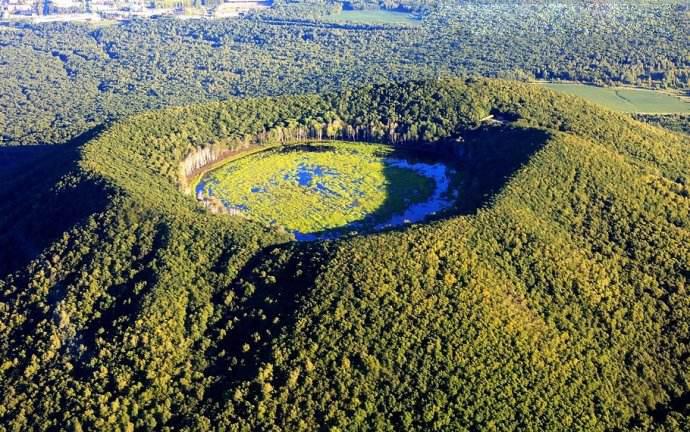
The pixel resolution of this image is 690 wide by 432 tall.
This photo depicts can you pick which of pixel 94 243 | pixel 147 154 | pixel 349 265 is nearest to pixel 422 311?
pixel 349 265

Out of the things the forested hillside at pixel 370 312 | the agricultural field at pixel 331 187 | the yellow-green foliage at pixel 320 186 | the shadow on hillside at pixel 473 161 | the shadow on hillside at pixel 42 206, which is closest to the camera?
the forested hillside at pixel 370 312

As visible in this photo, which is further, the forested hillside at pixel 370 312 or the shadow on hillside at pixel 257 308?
the shadow on hillside at pixel 257 308

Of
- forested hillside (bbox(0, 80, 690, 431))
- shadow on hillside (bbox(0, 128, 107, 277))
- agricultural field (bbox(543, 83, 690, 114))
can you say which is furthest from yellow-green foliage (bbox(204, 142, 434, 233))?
agricultural field (bbox(543, 83, 690, 114))

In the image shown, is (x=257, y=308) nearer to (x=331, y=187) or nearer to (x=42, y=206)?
(x=42, y=206)

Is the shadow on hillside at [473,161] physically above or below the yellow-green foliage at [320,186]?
above

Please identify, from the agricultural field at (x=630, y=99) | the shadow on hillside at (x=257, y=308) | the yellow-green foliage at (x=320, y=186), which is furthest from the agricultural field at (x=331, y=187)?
the agricultural field at (x=630, y=99)

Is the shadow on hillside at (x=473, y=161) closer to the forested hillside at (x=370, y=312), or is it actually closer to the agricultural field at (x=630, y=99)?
the forested hillside at (x=370, y=312)
